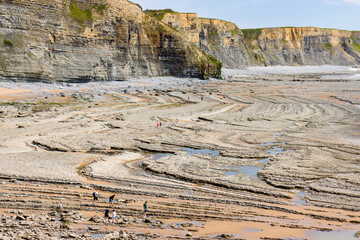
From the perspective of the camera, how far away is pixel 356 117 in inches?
1934

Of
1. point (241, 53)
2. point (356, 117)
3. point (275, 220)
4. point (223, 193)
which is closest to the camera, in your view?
point (275, 220)

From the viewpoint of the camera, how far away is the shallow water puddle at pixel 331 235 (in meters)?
16.8

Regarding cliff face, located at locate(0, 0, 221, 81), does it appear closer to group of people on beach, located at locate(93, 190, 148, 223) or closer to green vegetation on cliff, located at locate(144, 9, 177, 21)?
green vegetation on cliff, located at locate(144, 9, 177, 21)

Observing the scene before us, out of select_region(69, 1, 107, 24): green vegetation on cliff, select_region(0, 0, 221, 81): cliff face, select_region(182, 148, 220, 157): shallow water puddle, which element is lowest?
select_region(182, 148, 220, 157): shallow water puddle

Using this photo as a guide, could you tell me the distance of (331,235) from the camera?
17.2m

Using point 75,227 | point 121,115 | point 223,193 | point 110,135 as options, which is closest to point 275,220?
point 223,193

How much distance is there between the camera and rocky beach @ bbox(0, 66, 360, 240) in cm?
1784

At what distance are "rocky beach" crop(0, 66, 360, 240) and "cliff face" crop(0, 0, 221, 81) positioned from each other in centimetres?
1651

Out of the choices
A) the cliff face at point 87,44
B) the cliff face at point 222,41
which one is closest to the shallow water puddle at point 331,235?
the cliff face at point 87,44

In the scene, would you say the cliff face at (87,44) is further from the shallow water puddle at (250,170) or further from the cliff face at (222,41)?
the shallow water puddle at (250,170)

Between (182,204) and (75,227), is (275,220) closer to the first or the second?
(182,204)

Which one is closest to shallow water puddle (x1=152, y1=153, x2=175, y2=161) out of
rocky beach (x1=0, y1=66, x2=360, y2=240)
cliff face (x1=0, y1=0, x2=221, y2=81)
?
rocky beach (x1=0, y1=66, x2=360, y2=240)

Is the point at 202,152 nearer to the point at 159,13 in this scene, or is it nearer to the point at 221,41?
the point at 159,13

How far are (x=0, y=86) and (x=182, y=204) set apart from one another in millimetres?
54655
